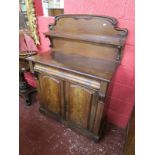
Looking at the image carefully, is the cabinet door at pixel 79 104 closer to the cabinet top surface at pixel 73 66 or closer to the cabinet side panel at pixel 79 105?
the cabinet side panel at pixel 79 105

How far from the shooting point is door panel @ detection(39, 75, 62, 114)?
4.29ft

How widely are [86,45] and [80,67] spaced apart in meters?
0.33

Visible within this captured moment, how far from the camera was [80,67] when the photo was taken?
112 cm

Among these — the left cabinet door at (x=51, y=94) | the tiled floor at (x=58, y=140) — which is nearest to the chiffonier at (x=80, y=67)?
the left cabinet door at (x=51, y=94)

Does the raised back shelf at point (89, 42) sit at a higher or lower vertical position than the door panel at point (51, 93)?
higher

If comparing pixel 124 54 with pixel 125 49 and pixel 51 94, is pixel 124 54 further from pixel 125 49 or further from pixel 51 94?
pixel 51 94

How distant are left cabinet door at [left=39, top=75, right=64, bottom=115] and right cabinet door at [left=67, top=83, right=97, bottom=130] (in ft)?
0.35

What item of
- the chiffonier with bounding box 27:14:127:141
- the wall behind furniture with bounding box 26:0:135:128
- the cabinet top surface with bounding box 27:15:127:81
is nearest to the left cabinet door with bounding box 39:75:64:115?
the chiffonier with bounding box 27:14:127:141

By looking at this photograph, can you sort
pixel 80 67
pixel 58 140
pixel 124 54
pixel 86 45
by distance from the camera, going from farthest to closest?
pixel 58 140 < pixel 86 45 < pixel 124 54 < pixel 80 67

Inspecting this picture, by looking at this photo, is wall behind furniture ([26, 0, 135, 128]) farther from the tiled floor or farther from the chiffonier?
the tiled floor

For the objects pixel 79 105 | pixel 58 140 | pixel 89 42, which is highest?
pixel 89 42

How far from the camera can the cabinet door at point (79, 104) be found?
3.78 ft

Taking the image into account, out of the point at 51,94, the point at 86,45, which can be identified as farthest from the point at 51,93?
the point at 86,45
